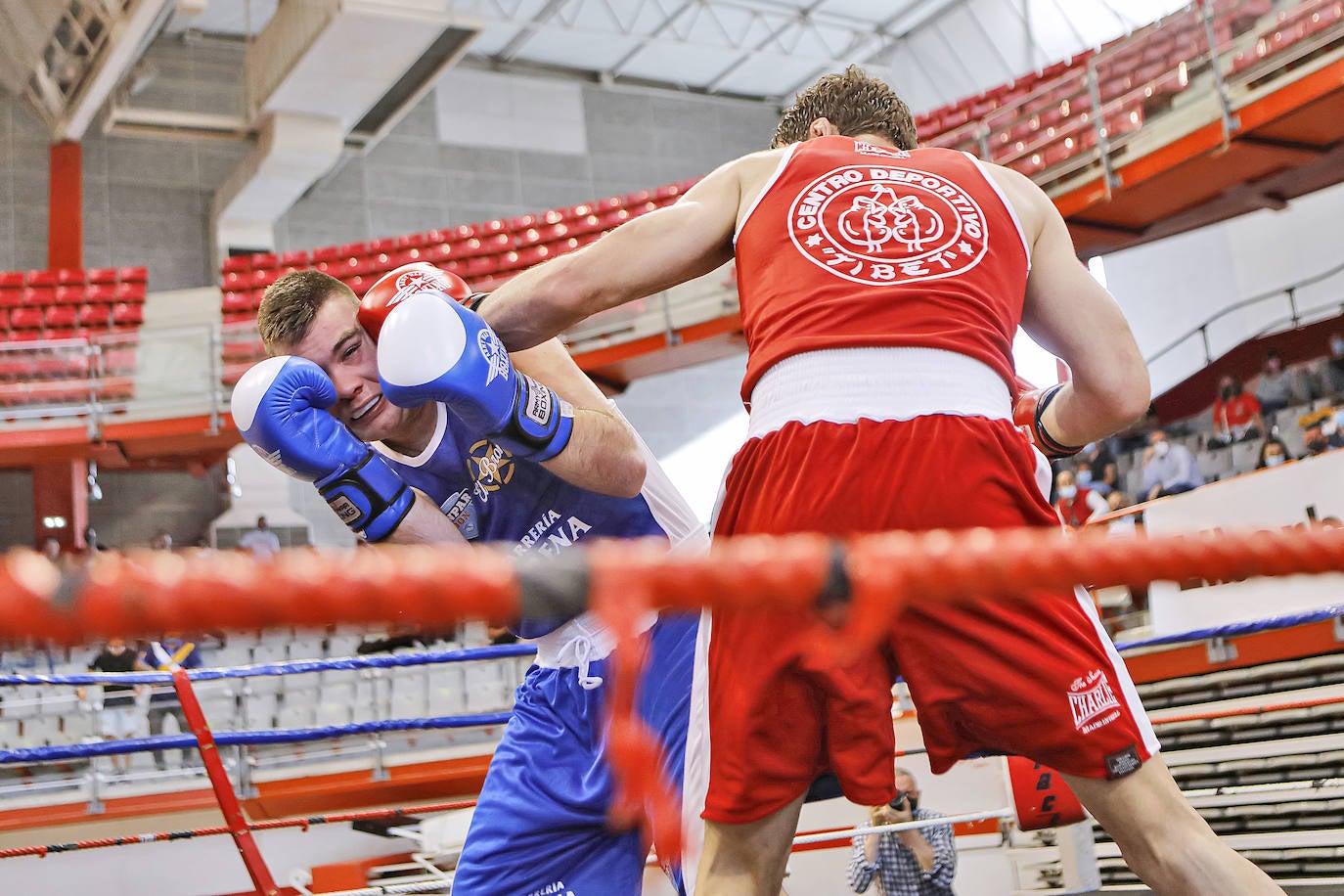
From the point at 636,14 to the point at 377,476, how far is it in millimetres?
13493

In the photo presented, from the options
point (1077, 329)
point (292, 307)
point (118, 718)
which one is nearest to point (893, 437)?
point (1077, 329)

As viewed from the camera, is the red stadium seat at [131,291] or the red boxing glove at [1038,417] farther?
the red stadium seat at [131,291]

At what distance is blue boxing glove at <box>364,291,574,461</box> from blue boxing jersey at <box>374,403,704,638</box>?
0.32m

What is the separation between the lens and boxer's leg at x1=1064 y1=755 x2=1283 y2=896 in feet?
4.36

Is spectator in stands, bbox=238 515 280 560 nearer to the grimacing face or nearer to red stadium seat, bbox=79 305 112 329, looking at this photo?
red stadium seat, bbox=79 305 112 329

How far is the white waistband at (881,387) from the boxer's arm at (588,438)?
0.30 metres

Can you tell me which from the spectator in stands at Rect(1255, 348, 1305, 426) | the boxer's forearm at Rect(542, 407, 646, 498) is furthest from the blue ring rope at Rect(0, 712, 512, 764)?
the spectator in stands at Rect(1255, 348, 1305, 426)

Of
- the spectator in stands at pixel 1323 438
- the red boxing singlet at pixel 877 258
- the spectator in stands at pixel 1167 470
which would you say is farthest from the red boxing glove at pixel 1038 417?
the spectator in stands at pixel 1167 470

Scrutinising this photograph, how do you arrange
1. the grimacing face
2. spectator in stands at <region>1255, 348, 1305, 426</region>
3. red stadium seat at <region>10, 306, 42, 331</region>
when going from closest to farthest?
the grimacing face → spectator in stands at <region>1255, 348, 1305, 426</region> → red stadium seat at <region>10, 306, 42, 331</region>

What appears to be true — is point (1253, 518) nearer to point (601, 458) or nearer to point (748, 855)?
point (601, 458)

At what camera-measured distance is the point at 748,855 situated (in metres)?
1.45

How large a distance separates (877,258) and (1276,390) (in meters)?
8.53

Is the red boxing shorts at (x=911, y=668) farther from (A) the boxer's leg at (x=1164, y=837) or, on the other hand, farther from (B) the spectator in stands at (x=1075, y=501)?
(B) the spectator in stands at (x=1075, y=501)

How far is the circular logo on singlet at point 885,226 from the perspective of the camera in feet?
A: 5.18
